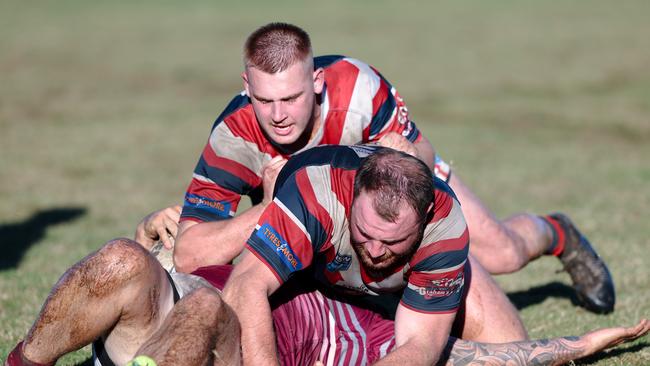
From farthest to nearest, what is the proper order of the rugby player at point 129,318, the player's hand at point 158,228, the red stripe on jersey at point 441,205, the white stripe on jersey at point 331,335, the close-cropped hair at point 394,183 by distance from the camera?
the player's hand at point 158,228 → the white stripe on jersey at point 331,335 → the red stripe on jersey at point 441,205 → the close-cropped hair at point 394,183 → the rugby player at point 129,318

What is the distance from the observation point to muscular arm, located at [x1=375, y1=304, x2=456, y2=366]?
15.8 ft

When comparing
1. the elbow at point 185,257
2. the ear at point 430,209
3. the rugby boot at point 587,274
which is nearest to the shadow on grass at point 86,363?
the elbow at point 185,257

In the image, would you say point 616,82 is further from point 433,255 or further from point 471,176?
point 433,255

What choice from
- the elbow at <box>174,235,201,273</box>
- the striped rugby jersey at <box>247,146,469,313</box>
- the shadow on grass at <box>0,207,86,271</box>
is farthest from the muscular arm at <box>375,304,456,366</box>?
the shadow on grass at <box>0,207,86,271</box>

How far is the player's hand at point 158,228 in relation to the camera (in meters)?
6.14

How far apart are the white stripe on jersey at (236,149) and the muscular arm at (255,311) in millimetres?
1378

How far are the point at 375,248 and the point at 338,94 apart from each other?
1670 mm

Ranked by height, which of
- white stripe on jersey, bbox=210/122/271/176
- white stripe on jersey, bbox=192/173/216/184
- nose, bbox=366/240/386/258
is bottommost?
white stripe on jersey, bbox=192/173/216/184

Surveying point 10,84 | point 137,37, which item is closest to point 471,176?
point 10,84

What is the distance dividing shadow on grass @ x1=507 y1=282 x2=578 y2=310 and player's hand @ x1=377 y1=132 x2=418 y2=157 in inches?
91.4

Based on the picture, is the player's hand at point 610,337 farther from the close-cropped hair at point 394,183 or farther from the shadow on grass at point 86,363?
the shadow on grass at point 86,363

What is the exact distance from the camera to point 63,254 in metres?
9.16

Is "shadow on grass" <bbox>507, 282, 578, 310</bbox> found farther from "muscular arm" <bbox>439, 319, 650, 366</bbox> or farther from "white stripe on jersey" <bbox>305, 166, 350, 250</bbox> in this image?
"white stripe on jersey" <bbox>305, 166, 350, 250</bbox>

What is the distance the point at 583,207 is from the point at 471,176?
2414 mm
